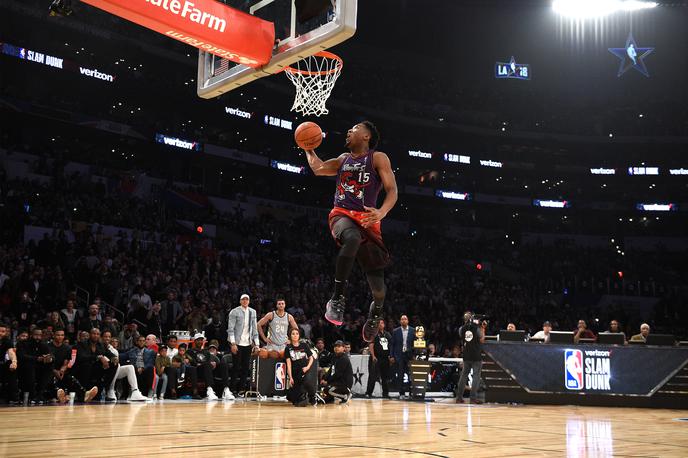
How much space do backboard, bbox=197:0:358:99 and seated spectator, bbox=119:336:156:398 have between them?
21.3 feet

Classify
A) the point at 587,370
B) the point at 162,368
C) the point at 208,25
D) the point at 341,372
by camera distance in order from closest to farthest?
the point at 208,25
the point at 162,368
the point at 341,372
the point at 587,370

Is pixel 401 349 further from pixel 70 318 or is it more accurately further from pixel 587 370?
pixel 70 318

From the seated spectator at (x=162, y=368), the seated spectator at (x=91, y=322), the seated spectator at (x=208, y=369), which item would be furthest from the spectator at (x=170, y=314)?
the seated spectator at (x=162, y=368)

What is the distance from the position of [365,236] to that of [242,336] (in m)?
8.42

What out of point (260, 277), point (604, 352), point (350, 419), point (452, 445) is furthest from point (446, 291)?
point (452, 445)

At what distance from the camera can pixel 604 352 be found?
14.6 m

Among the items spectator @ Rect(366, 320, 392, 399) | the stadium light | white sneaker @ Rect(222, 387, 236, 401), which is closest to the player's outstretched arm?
white sneaker @ Rect(222, 387, 236, 401)

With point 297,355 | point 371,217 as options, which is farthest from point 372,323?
point 297,355

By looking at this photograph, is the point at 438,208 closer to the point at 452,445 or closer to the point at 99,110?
the point at 99,110

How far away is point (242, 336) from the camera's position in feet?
44.2

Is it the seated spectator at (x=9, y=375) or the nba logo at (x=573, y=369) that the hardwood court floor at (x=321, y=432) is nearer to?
the seated spectator at (x=9, y=375)

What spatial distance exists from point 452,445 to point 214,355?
8.47 metres

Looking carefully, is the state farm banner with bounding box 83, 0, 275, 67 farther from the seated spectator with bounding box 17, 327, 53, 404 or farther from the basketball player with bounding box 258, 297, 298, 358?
the seated spectator with bounding box 17, 327, 53, 404

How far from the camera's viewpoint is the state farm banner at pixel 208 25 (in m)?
6.68
